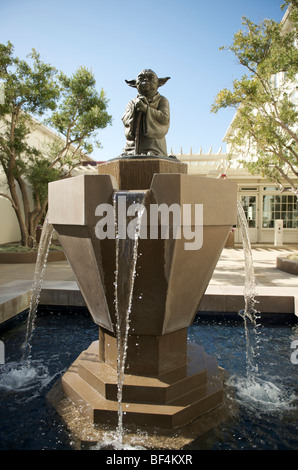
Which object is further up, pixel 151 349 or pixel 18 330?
pixel 151 349

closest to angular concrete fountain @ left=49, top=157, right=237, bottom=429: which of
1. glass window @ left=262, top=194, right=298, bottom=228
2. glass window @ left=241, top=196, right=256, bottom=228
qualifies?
glass window @ left=241, top=196, right=256, bottom=228

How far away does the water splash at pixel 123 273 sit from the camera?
233cm

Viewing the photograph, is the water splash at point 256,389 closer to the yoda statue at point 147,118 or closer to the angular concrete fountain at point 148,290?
the angular concrete fountain at point 148,290

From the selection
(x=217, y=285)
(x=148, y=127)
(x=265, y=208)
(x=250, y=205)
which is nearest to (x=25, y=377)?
(x=148, y=127)

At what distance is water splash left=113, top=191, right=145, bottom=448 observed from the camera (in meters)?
2.33

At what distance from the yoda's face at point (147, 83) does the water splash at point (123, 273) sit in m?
1.44

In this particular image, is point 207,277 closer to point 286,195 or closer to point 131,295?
point 131,295

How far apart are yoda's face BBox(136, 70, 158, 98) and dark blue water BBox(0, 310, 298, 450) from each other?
299 centimetres

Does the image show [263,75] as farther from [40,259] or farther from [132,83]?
[40,259]

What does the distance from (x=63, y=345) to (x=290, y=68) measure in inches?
328

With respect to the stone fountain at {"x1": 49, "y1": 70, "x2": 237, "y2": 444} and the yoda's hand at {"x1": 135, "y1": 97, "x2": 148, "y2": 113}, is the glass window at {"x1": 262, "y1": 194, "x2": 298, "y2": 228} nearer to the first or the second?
the yoda's hand at {"x1": 135, "y1": 97, "x2": 148, "y2": 113}

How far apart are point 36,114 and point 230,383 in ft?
33.4

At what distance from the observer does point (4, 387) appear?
2.96m

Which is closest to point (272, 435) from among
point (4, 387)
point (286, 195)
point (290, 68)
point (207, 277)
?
point (207, 277)
